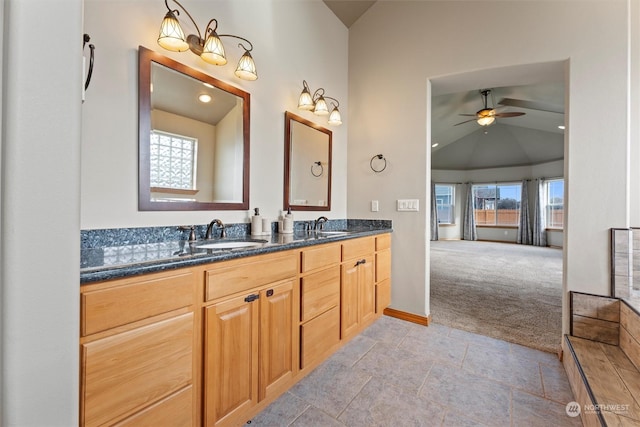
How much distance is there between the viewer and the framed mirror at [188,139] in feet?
4.92

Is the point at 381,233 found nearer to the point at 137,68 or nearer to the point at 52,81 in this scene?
the point at 137,68

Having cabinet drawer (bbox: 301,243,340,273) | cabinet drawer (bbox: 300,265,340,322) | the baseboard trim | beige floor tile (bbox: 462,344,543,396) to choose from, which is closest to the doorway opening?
the baseboard trim

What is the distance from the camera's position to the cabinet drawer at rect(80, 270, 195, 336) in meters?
0.84

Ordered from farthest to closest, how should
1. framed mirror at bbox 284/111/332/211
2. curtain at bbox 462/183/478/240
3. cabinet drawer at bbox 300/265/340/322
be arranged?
1. curtain at bbox 462/183/478/240
2. framed mirror at bbox 284/111/332/211
3. cabinet drawer at bbox 300/265/340/322

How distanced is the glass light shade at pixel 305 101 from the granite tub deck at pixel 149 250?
3.93 ft

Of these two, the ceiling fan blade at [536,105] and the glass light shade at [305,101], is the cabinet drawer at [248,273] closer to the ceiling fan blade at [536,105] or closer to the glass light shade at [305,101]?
the glass light shade at [305,101]

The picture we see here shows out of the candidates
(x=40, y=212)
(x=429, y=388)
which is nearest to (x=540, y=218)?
(x=429, y=388)

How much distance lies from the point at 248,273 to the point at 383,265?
1649 mm

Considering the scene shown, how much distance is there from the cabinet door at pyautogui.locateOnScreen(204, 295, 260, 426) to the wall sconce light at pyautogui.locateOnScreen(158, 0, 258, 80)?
1.39 meters

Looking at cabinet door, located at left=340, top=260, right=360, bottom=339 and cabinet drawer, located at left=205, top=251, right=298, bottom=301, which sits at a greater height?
cabinet drawer, located at left=205, top=251, right=298, bottom=301

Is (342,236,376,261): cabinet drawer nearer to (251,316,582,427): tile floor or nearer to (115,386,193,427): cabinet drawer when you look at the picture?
(251,316,582,427): tile floor

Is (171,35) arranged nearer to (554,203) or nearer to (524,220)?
(524,220)

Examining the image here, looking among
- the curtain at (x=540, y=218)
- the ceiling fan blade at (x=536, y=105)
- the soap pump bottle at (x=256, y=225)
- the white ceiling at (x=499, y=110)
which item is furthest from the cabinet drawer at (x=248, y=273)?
the curtain at (x=540, y=218)

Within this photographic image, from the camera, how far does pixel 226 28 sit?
1.89 meters
